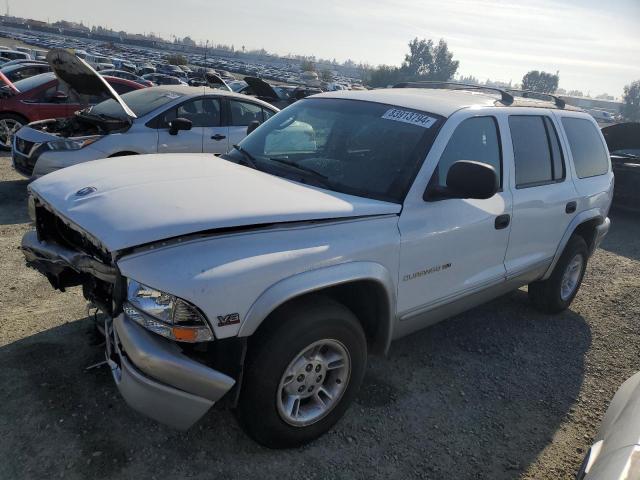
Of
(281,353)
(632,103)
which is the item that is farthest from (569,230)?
Result: (632,103)

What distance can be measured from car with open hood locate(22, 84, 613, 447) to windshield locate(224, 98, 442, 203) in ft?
0.04

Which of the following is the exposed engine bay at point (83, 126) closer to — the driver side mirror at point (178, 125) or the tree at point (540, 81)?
the driver side mirror at point (178, 125)

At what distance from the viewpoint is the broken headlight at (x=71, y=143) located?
6.46 meters

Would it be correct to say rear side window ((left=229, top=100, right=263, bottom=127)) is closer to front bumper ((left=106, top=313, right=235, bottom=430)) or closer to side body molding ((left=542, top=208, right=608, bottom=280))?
side body molding ((left=542, top=208, right=608, bottom=280))

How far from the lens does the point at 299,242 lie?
243cm

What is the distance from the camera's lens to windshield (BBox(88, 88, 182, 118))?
23.5 ft

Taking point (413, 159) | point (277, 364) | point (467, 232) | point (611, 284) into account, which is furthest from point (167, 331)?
point (611, 284)

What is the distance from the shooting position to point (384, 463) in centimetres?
274

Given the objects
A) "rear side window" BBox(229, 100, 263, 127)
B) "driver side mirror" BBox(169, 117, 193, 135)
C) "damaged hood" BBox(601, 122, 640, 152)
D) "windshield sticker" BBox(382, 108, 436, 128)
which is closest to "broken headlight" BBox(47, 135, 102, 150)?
"driver side mirror" BBox(169, 117, 193, 135)

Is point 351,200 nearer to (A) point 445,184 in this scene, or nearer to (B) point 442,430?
(A) point 445,184

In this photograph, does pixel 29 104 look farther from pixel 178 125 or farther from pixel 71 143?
pixel 178 125

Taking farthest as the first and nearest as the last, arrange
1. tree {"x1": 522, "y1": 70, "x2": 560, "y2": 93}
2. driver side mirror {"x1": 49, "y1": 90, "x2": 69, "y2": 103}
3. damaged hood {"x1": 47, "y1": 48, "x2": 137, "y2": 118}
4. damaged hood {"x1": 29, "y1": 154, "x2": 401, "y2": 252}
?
1. tree {"x1": 522, "y1": 70, "x2": 560, "y2": 93}
2. driver side mirror {"x1": 49, "y1": 90, "x2": 69, "y2": 103}
3. damaged hood {"x1": 47, "y1": 48, "x2": 137, "y2": 118}
4. damaged hood {"x1": 29, "y1": 154, "x2": 401, "y2": 252}

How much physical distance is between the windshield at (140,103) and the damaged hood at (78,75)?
638 millimetres

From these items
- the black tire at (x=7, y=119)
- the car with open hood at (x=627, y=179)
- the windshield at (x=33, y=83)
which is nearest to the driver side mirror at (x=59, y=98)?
the windshield at (x=33, y=83)
